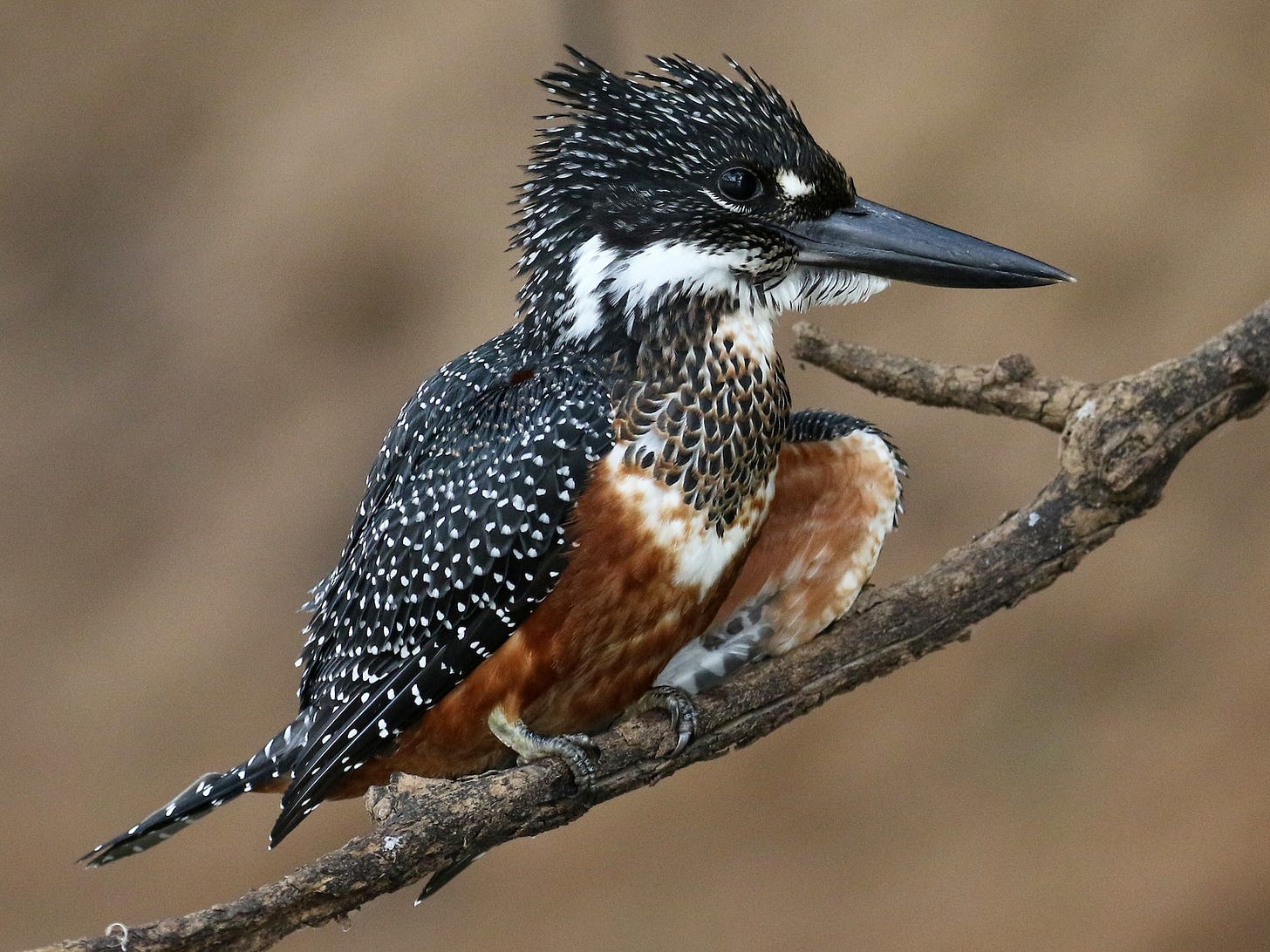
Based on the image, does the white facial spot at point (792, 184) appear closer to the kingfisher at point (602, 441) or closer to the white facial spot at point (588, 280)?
the kingfisher at point (602, 441)

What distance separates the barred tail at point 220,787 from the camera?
5.88ft

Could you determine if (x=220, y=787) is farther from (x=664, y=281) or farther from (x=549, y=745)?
(x=664, y=281)

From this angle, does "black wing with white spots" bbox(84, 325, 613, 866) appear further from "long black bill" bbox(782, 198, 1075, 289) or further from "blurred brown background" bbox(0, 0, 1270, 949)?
"blurred brown background" bbox(0, 0, 1270, 949)

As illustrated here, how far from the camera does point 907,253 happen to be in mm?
1702

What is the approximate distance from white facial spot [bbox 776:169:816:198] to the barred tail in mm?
969

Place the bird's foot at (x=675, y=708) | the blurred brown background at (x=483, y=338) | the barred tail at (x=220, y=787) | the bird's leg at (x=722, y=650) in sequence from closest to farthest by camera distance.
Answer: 1. the bird's foot at (x=675, y=708)
2. the barred tail at (x=220, y=787)
3. the bird's leg at (x=722, y=650)
4. the blurred brown background at (x=483, y=338)

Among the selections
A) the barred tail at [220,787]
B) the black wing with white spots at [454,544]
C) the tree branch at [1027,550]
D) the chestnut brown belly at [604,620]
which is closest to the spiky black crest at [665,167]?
the black wing with white spots at [454,544]

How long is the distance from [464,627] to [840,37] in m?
2.45

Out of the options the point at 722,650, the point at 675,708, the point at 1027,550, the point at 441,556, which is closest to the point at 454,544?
the point at 441,556

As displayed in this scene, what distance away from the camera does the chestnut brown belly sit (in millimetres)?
1626

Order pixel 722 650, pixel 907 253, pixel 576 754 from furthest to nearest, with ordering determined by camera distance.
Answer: pixel 722 650, pixel 907 253, pixel 576 754

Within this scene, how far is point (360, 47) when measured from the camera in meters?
3.67

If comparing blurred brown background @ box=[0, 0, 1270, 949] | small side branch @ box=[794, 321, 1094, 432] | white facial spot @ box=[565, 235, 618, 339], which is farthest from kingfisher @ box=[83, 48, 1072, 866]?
blurred brown background @ box=[0, 0, 1270, 949]

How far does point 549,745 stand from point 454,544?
284mm
